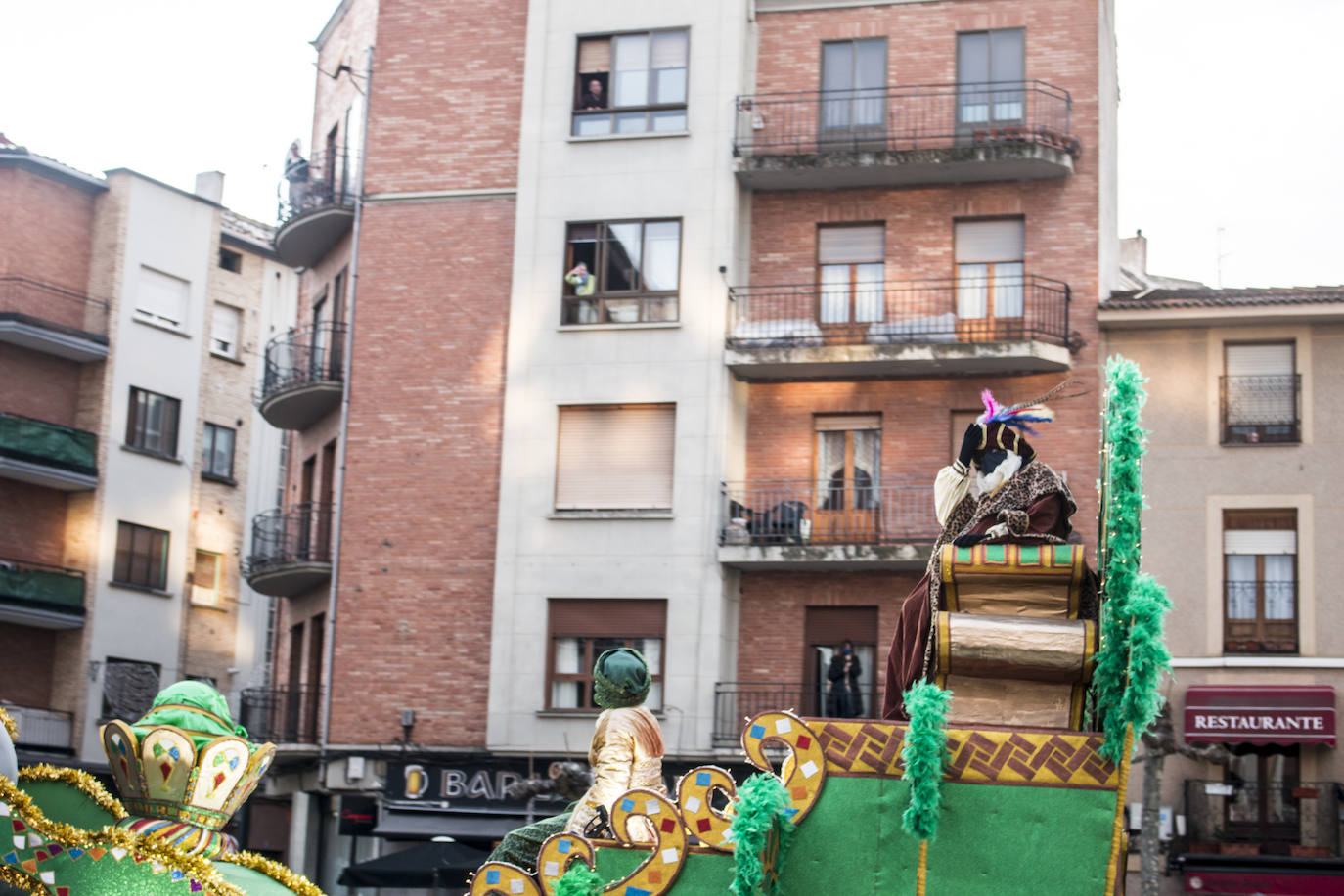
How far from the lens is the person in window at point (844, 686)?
31.5 m

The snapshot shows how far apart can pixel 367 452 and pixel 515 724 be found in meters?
5.85

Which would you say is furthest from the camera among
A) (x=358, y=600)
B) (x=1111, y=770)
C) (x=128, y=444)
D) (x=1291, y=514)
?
(x=128, y=444)

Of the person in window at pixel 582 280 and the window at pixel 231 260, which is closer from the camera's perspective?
the person in window at pixel 582 280

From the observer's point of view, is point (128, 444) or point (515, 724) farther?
point (128, 444)

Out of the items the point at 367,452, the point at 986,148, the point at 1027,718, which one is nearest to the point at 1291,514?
the point at 986,148

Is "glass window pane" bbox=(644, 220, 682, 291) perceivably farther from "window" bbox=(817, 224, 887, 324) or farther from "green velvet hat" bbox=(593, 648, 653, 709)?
"green velvet hat" bbox=(593, 648, 653, 709)

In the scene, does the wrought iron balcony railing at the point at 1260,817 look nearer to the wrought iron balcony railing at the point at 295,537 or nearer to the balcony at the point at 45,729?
the wrought iron balcony railing at the point at 295,537

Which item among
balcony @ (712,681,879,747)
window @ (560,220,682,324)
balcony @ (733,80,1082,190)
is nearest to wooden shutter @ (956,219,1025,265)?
balcony @ (733,80,1082,190)

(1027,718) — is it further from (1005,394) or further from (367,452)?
(367,452)

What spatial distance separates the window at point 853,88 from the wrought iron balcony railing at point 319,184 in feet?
30.0

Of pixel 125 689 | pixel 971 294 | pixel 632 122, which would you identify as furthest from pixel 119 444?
pixel 971 294

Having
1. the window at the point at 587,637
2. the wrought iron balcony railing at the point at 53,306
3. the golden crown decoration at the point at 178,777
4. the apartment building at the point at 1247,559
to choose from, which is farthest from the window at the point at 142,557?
the golden crown decoration at the point at 178,777

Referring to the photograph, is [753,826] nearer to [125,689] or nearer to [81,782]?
[81,782]

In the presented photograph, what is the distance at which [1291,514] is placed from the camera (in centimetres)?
3212
